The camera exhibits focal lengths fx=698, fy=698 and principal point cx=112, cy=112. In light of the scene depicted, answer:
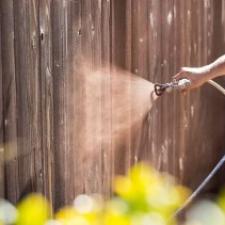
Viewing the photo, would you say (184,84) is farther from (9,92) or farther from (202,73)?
(9,92)

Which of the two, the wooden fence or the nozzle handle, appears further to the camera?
the nozzle handle

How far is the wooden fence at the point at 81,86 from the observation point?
11.2 ft

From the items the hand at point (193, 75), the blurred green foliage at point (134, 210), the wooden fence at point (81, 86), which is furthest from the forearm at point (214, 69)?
the blurred green foliage at point (134, 210)

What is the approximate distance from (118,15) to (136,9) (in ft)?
0.74

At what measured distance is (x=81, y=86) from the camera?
3826 mm

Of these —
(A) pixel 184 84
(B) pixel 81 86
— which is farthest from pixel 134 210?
(B) pixel 81 86

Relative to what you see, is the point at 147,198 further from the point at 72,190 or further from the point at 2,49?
the point at 72,190

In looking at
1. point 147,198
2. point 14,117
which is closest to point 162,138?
point 14,117

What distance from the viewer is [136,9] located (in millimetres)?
4336

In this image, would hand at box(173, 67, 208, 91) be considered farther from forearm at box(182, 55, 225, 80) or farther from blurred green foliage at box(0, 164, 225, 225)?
blurred green foliage at box(0, 164, 225, 225)

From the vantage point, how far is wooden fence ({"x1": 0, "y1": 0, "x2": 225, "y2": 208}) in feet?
11.2

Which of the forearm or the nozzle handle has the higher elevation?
the forearm

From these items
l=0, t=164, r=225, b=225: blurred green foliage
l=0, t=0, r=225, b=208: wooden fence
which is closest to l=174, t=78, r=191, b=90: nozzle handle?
l=0, t=0, r=225, b=208: wooden fence

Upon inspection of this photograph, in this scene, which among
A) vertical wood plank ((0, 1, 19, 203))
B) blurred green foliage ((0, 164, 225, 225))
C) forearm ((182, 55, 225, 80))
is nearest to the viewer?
blurred green foliage ((0, 164, 225, 225))
